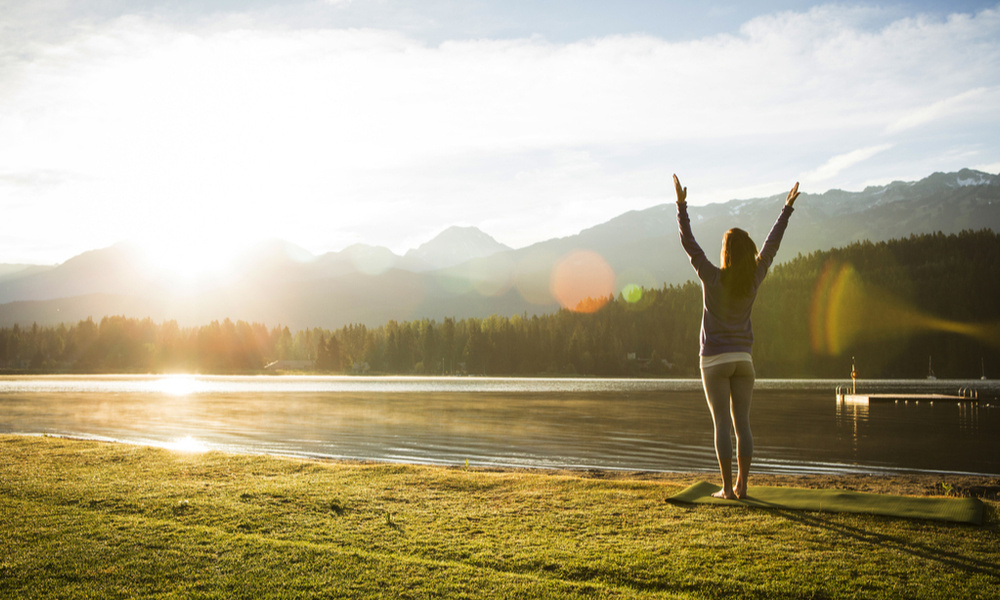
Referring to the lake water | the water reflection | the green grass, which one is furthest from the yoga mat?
the water reflection

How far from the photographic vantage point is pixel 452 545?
24.5ft

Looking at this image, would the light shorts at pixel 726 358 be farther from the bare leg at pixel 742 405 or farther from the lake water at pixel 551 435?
the lake water at pixel 551 435

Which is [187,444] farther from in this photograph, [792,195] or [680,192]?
[792,195]

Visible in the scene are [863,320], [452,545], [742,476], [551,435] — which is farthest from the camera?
[863,320]

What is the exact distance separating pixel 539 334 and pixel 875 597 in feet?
592

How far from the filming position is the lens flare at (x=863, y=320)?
169375 mm

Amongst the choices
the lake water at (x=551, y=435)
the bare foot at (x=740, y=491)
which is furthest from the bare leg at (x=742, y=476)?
the lake water at (x=551, y=435)

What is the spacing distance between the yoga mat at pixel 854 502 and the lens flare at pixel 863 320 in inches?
7061

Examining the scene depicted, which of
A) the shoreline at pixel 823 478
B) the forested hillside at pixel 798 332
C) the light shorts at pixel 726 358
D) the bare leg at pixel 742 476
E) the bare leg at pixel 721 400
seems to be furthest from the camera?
the forested hillside at pixel 798 332

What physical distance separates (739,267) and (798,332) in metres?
180

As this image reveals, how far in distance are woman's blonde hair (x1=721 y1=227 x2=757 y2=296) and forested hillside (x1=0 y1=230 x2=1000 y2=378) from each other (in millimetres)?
161597

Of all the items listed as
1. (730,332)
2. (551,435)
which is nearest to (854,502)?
(730,332)

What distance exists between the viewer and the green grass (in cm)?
612

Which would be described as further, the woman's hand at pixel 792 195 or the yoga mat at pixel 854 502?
the woman's hand at pixel 792 195
